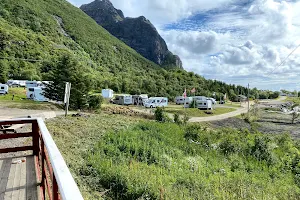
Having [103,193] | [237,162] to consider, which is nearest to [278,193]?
[237,162]

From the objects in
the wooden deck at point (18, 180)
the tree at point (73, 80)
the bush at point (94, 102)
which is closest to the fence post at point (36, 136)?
the wooden deck at point (18, 180)

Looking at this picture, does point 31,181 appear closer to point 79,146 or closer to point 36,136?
point 36,136

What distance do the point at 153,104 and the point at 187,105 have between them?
8098mm

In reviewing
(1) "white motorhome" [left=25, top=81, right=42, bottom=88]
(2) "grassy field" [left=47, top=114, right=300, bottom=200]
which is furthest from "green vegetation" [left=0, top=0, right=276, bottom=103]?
(2) "grassy field" [left=47, top=114, right=300, bottom=200]

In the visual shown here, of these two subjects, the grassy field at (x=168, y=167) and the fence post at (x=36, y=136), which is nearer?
the fence post at (x=36, y=136)

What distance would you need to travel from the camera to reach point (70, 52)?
264ft

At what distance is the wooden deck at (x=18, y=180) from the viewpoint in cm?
360

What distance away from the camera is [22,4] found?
10412 centimetres

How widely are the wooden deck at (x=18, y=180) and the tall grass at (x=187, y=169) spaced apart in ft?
8.63

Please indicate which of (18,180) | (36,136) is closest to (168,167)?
(36,136)

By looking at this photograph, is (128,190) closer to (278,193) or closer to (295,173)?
(278,193)

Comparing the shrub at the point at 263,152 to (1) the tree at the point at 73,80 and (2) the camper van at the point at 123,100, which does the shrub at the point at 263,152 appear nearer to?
(1) the tree at the point at 73,80

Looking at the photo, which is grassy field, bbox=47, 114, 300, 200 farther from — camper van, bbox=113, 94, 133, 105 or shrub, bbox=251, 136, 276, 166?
camper van, bbox=113, 94, 133, 105

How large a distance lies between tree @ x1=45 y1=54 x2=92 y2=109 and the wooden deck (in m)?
19.8
